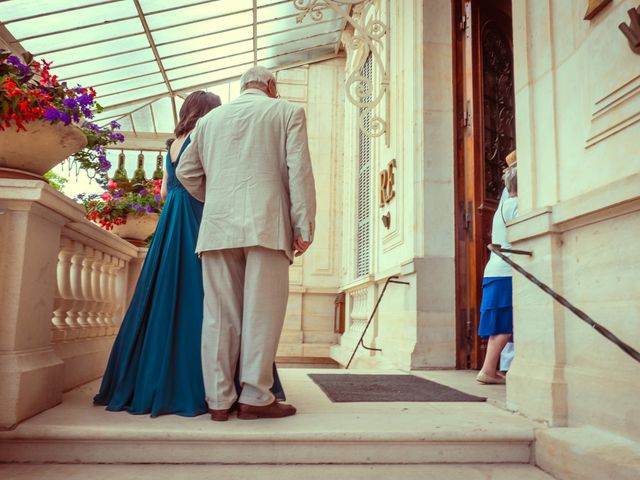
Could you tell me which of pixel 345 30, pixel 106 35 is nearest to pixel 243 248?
pixel 106 35

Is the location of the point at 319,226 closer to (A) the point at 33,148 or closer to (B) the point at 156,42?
(B) the point at 156,42

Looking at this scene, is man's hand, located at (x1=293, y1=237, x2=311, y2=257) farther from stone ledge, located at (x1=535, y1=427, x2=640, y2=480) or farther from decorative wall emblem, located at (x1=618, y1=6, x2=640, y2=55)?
decorative wall emblem, located at (x1=618, y1=6, x2=640, y2=55)

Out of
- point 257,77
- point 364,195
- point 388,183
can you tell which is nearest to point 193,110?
point 257,77

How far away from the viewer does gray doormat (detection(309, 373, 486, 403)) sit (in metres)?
3.03

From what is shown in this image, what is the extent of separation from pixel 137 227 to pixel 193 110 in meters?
1.83

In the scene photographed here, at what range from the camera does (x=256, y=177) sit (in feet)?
7.75

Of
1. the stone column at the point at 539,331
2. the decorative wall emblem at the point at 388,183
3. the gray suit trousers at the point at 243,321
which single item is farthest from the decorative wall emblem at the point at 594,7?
the decorative wall emblem at the point at 388,183

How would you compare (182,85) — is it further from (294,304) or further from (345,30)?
(294,304)

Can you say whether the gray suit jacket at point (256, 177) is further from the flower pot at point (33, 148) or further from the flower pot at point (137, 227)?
the flower pot at point (137, 227)

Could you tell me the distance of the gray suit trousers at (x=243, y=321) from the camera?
7.71ft

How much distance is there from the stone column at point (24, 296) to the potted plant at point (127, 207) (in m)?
1.83

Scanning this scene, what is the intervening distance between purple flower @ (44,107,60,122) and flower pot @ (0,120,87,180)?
1.3 inches

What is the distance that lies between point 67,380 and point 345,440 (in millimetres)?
1626

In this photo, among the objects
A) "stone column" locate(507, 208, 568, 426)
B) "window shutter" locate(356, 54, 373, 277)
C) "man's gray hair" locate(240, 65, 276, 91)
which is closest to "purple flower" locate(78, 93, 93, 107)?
"man's gray hair" locate(240, 65, 276, 91)
